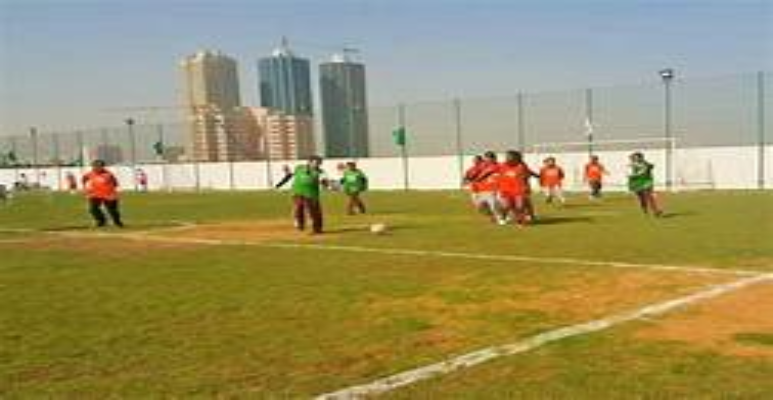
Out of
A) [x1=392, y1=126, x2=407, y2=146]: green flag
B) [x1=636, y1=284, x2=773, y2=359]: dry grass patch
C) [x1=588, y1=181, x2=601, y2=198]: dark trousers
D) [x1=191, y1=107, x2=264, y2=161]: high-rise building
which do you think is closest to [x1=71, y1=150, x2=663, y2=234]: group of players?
[x1=588, y1=181, x2=601, y2=198]: dark trousers

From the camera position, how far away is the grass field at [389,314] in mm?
7055

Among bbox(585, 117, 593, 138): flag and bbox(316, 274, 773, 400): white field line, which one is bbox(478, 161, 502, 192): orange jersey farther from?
bbox(585, 117, 593, 138): flag

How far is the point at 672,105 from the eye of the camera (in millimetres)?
40875

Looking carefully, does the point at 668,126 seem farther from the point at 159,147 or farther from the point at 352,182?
the point at 159,147

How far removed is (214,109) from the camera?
244 ft

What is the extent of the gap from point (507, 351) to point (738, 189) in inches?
1283

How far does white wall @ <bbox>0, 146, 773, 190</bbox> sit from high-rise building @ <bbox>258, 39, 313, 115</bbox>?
5533 mm

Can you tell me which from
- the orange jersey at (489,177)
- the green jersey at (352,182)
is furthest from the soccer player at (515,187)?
the green jersey at (352,182)

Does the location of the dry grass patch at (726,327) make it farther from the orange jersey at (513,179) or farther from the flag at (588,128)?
the flag at (588,128)

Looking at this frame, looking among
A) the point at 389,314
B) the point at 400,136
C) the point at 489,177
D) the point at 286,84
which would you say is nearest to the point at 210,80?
the point at 286,84

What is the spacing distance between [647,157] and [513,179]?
20.7 m

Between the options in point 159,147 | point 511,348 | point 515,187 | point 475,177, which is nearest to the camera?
point 511,348

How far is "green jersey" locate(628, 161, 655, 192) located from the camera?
23.3m

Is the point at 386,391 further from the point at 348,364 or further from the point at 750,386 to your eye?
the point at 750,386
